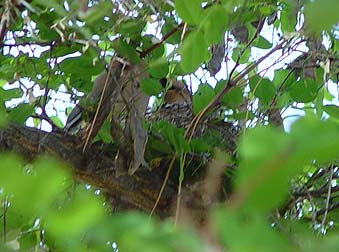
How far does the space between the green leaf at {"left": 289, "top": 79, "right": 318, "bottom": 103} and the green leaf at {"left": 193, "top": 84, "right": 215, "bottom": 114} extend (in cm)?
17

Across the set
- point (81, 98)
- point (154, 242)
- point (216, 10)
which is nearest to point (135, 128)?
point (81, 98)

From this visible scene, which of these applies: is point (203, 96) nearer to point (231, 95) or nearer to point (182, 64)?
point (231, 95)

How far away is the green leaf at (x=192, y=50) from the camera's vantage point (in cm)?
98

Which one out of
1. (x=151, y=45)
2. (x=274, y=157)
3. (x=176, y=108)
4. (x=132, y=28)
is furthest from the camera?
(x=176, y=108)

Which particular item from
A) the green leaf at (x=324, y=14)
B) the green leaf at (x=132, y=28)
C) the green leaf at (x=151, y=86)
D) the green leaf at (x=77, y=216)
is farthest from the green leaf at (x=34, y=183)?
the green leaf at (x=151, y=86)

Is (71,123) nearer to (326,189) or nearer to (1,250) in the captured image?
(326,189)

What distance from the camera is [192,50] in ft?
3.30

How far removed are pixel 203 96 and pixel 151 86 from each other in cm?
10

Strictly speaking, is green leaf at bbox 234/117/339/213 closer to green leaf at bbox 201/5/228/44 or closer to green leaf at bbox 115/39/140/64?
green leaf at bbox 201/5/228/44

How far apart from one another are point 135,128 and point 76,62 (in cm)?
16

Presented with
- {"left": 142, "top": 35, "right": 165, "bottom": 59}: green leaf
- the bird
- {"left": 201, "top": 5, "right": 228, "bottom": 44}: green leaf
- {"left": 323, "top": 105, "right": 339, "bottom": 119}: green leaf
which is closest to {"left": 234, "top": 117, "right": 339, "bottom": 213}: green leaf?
{"left": 201, "top": 5, "right": 228, "bottom": 44}: green leaf

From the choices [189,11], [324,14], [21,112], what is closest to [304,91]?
[21,112]

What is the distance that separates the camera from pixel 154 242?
0.39 meters

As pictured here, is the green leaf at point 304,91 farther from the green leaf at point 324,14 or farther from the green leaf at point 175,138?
the green leaf at point 324,14
